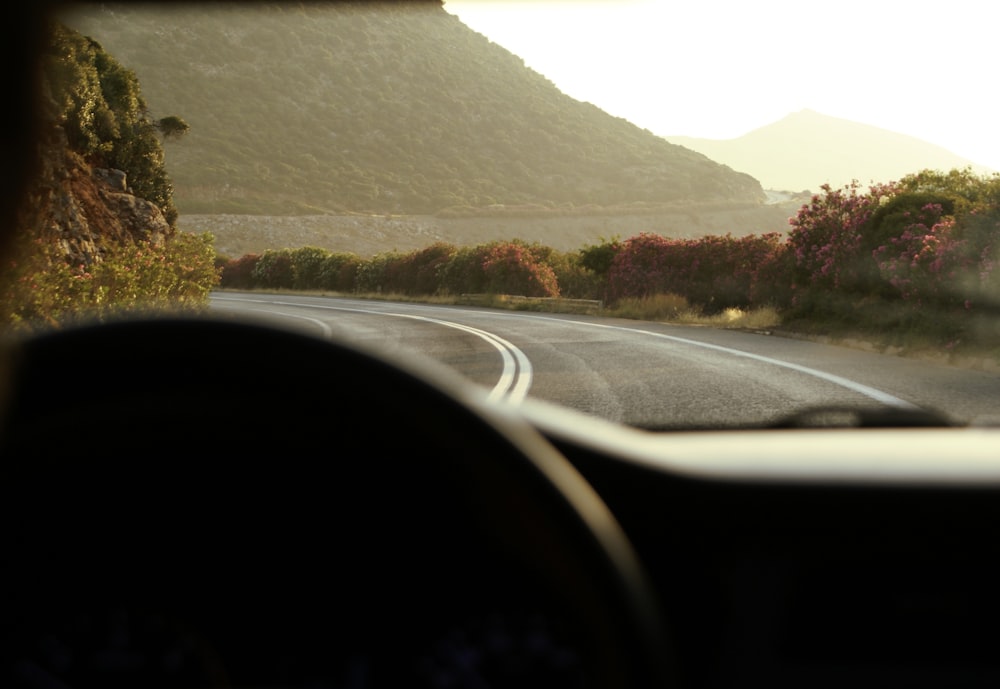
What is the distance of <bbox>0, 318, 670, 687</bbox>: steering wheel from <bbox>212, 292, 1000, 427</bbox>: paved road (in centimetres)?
176

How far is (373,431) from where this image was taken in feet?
4.70

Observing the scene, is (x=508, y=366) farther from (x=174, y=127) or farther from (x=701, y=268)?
(x=701, y=268)

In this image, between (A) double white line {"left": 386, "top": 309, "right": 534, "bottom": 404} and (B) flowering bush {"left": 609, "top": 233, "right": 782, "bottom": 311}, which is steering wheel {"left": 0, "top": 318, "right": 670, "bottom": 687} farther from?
(B) flowering bush {"left": 609, "top": 233, "right": 782, "bottom": 311}

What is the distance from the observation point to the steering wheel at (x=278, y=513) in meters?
1.38

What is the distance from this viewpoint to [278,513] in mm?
1484

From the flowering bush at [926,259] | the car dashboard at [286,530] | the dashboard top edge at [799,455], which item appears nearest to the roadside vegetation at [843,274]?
the flowering bush at [926,259]

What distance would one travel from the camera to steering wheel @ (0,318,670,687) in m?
1.38

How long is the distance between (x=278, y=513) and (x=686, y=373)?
35.5ft

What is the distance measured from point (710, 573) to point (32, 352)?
45.6 inches

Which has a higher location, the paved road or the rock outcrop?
the rock outcrop

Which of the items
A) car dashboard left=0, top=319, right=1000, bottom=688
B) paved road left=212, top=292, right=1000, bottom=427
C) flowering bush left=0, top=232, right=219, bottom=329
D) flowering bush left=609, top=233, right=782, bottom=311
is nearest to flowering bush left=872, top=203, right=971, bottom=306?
paved road left=212, top=292, right=1000, bottom=427

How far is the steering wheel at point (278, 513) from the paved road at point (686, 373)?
1762 mm

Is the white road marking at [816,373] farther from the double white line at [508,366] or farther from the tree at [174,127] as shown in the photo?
the tree at [174,127]

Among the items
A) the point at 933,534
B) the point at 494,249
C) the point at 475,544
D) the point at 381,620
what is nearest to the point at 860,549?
the point at 933,534
